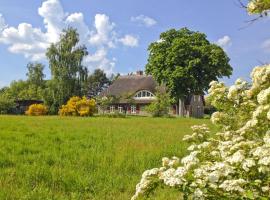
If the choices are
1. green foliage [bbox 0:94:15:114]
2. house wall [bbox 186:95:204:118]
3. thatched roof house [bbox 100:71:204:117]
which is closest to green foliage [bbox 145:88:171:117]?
house wall [bbox 186:95:204:118]

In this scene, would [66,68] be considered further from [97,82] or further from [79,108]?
[97,82]

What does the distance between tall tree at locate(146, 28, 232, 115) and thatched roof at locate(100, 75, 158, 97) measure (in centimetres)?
1442

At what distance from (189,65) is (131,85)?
Answer: 81.7 feet

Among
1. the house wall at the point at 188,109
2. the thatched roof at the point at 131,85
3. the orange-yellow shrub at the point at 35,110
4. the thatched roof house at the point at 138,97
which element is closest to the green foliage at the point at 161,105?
the house wall at the point at 188,109

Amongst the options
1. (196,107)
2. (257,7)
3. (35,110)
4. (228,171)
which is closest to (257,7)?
(257,7)

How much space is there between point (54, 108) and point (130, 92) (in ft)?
53.7

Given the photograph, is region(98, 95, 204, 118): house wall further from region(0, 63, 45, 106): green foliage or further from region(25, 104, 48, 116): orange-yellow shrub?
region(0, 63, 45, 106): green foliage

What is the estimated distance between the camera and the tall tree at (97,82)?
123m

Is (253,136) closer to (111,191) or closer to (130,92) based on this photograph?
(111,191)

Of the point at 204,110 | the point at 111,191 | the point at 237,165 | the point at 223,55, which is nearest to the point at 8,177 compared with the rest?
the point at 111,191

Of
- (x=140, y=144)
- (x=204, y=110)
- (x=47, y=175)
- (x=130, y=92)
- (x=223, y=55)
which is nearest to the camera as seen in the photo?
(x=47, y=175)

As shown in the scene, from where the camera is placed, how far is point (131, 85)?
83250 mm

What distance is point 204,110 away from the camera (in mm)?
86938

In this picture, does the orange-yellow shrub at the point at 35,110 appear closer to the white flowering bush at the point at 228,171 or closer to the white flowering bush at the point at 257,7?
the white flowering bush at the point at 228,171
